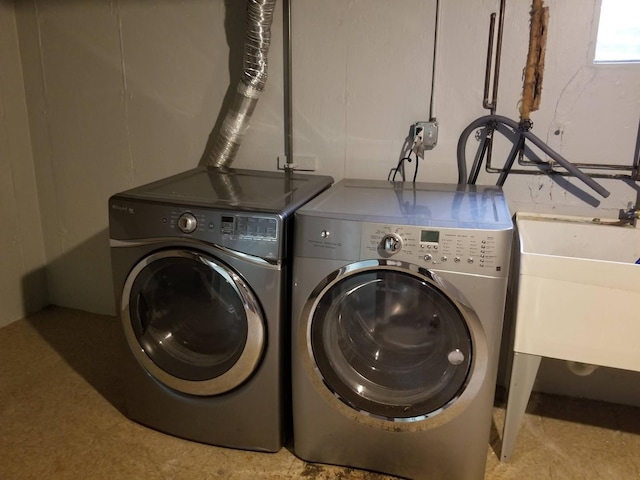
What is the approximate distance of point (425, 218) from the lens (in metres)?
1.49

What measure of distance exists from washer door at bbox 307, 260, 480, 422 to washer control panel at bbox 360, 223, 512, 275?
42 millimetres

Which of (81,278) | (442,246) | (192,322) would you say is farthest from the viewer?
(81,278)

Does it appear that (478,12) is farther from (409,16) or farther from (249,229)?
(249,229)

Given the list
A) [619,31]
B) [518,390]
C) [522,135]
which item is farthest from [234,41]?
[518,390]

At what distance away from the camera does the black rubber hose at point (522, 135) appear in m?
1.83

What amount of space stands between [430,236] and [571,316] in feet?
→ 1.65

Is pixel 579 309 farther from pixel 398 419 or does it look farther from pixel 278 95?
pixel 278 95

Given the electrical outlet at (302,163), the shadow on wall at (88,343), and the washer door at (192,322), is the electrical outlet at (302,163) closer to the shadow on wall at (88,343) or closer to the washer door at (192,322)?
the washer door at (192,322)

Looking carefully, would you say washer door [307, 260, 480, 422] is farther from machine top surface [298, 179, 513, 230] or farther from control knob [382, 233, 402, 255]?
machine top surface [298, 179, 513, 230]

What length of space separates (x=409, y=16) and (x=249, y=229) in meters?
1.04

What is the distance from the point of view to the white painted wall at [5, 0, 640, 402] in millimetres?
1857

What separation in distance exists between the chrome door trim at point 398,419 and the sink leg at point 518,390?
0.21 meters

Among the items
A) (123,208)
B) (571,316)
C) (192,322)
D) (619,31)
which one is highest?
(619,31)

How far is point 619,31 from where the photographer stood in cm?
181
